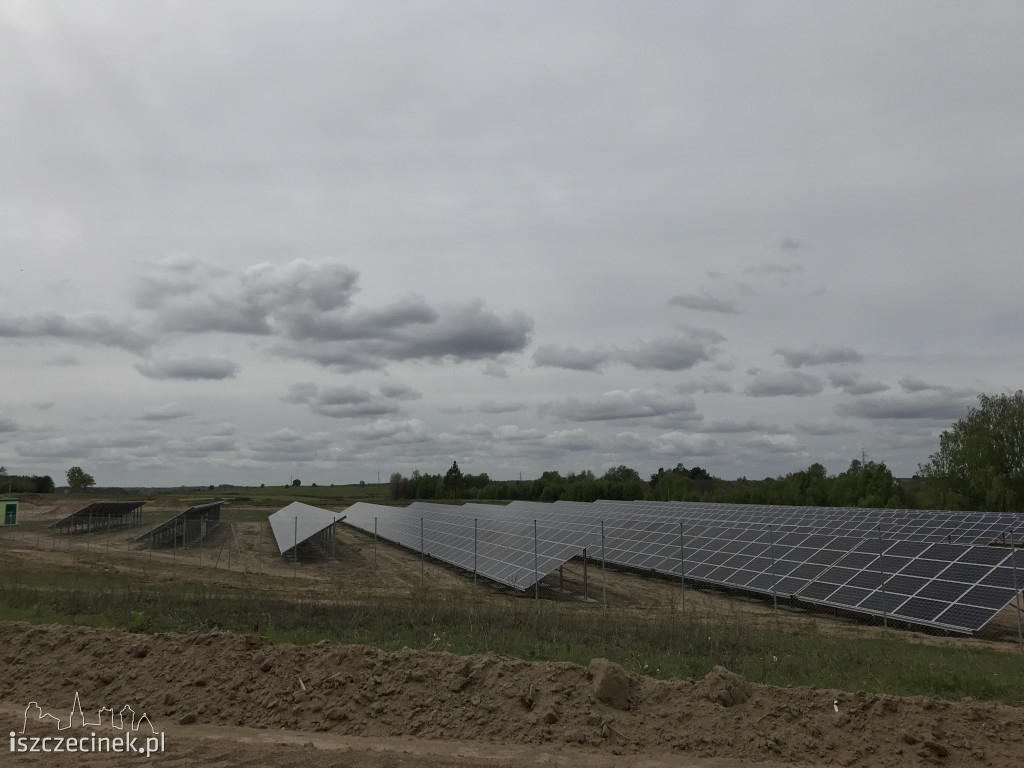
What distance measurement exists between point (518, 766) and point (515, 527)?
26.6 metres

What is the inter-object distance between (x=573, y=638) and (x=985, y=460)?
6504 centimetres

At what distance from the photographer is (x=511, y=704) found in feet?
27.9

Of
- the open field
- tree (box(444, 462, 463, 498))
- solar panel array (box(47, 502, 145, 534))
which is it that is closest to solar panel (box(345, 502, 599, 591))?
the open field

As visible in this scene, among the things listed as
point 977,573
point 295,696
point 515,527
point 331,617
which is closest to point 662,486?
point 515,527

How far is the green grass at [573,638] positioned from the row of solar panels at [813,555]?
6.69ft

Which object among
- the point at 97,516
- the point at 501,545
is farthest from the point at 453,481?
the point at 501,545

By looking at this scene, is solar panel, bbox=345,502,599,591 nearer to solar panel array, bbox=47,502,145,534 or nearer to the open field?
the open field

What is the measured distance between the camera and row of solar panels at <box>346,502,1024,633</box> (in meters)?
19.4

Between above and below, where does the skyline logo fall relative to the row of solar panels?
above

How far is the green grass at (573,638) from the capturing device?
10.5 meters

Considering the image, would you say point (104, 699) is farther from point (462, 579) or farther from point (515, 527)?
point (515, 527)

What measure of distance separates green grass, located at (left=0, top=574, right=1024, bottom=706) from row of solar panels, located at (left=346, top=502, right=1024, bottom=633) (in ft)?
6.69

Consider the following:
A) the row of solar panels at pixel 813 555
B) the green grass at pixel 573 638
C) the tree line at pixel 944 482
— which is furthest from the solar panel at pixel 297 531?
the tree line at pixel 944 482

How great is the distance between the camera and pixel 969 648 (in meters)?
16.9
